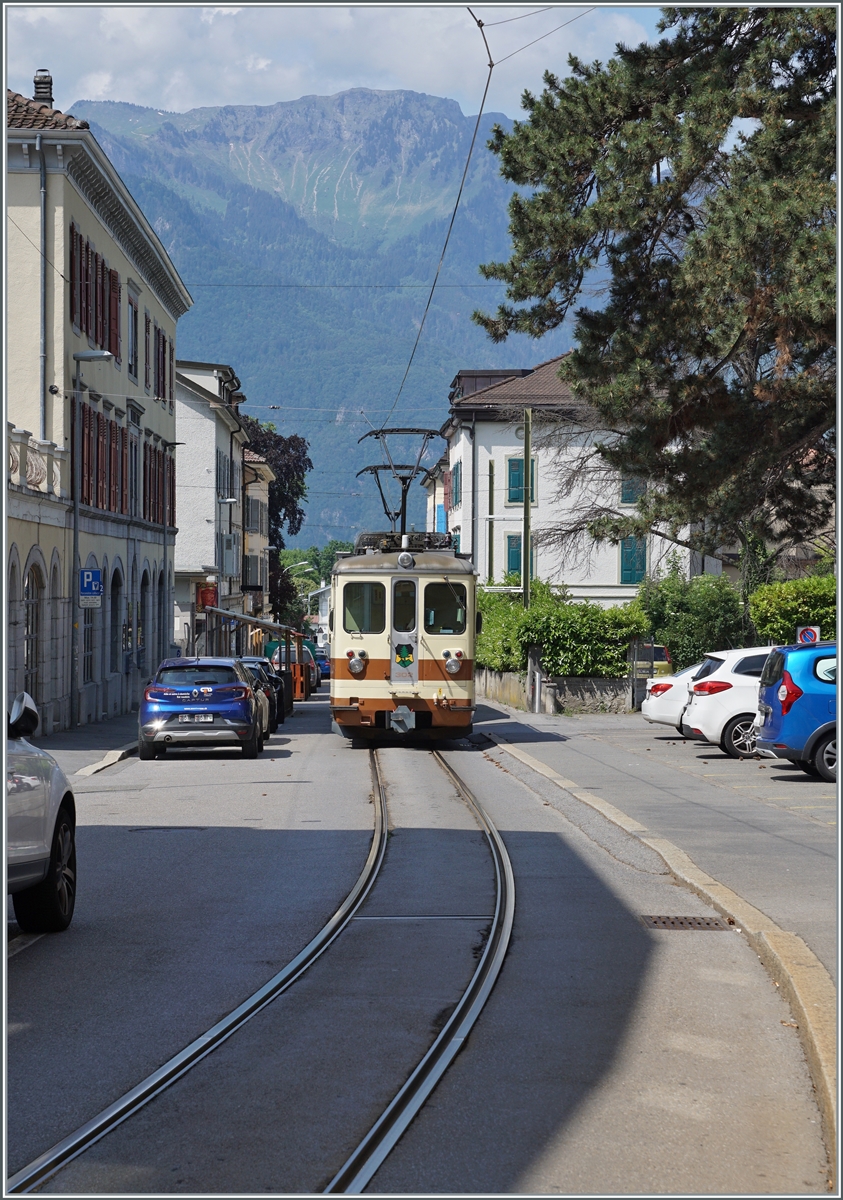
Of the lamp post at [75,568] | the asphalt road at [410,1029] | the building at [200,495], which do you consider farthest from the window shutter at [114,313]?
the asphalt road at [410,1029]

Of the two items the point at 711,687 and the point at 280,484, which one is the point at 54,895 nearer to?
the point at 711,687

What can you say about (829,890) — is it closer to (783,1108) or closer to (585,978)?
(585,978)

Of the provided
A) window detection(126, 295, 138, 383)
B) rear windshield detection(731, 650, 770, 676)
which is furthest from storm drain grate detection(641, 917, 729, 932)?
window detection(126, 295, 138, 383)

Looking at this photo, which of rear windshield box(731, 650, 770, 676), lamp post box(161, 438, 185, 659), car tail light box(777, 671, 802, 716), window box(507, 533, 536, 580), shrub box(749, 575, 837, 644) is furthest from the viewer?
window box(507, 533, 536, 580)

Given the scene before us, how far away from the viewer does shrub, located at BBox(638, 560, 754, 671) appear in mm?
37219

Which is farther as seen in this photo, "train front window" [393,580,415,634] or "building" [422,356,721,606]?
"building" [422,356,721,606]

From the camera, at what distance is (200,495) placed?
205 feet

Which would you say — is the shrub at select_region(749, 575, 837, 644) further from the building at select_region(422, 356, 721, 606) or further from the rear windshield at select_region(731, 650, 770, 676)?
the building at select_region(422, 356, 721, 606)

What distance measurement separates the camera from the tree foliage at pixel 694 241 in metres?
15.1

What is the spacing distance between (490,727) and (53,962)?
75.9 ft

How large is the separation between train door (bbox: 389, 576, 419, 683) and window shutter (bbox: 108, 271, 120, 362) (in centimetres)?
1504

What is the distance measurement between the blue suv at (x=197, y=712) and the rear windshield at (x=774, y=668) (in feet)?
26.4

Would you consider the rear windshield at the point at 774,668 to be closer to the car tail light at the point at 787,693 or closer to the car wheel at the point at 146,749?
the car tail light at the point at 787,693

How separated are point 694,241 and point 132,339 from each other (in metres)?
27.5
